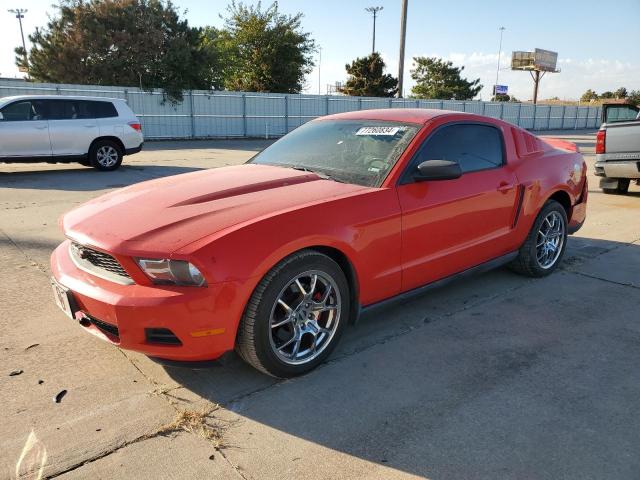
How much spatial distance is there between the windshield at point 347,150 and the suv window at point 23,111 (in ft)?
29.3

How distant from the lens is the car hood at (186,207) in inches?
106

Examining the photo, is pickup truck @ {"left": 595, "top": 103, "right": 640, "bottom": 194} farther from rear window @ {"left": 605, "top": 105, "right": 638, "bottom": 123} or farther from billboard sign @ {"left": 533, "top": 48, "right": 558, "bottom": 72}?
billboard sign @ {"left": 533, "top": 48, "right": 558, "bottom": 72}

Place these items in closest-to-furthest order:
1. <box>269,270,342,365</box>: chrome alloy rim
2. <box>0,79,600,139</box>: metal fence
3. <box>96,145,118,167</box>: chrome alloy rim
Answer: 1. <box>269,270,342,365</box>: chrome alloy rim
2. <box>96,145,118,167</box>: chrome alloy rim
3. <box>0,79,600,139</box>: metal fence

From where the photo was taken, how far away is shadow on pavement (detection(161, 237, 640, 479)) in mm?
2385

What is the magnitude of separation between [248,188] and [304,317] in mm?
942

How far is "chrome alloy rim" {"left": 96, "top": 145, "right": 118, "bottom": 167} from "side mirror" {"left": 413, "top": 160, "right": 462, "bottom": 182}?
33.8 feet

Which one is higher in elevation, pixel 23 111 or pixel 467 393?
pixel 23 111

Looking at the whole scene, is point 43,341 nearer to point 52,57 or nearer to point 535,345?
point 535,345

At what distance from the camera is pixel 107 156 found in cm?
1197

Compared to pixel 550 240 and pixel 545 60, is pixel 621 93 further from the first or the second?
pixel 550 240

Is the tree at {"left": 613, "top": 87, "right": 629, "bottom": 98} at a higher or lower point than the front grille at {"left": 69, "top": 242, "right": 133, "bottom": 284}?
higher

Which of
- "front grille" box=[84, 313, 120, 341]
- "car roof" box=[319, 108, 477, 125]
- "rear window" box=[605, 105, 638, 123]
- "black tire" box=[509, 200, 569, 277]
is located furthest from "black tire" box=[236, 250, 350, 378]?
"rear window" box=[605, 105, 638, 123]

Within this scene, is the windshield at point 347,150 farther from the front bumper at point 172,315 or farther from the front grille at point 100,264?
the front grille at point 100,264

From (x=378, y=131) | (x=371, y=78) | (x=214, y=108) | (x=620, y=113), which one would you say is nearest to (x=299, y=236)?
(x=378, y=131)
